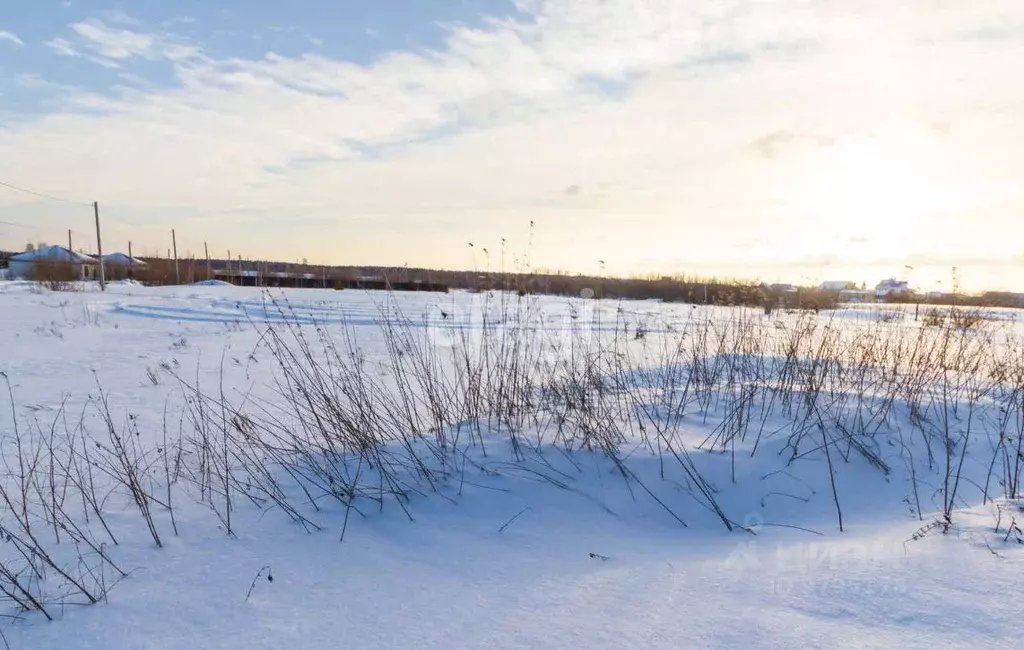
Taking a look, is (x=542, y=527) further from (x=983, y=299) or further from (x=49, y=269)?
(x=49, y=269)

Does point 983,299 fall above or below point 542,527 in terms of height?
above

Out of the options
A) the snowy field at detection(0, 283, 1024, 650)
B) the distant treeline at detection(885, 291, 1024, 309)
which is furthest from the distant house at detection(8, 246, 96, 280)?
the distant treeline at detection(885, 291, 1024, 309)

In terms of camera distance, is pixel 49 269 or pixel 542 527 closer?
pixel 542 527

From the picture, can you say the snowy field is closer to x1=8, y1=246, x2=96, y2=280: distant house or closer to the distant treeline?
the distant treeline

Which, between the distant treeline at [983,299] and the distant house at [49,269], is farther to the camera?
the distant house at [49,269]

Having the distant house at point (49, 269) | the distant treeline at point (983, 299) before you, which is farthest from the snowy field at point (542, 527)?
the distant house at point (49, 269)

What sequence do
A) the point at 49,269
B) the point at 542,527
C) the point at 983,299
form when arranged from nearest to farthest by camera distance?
the point at 542,527, the point at 983,299, the point at 49,269

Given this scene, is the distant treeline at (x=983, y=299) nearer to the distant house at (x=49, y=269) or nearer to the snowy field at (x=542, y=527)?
the snowy field at (x=542, y=527)

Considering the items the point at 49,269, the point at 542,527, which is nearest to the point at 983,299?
the point at 542,527

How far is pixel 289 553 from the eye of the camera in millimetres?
2639

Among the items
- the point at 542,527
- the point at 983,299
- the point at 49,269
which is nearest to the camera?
the point at 542,527

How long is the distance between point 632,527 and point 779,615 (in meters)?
1.01

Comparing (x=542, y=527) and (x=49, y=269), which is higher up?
(x=49, y=269)

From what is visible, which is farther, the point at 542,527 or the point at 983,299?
the point at 983,299
